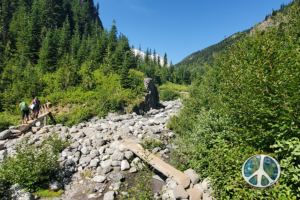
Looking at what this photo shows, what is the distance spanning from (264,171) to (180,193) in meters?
4.33

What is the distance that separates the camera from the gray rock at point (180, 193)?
581 cm

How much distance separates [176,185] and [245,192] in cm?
313

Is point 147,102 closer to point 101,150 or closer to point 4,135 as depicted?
point 101,150

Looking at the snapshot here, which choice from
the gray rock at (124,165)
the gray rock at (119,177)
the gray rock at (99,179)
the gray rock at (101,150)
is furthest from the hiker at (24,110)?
the gray rock at (119,177)

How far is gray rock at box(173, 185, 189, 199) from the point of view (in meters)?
5.81

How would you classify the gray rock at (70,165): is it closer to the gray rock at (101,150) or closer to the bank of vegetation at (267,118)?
Answer: the gray rock at (101,150)

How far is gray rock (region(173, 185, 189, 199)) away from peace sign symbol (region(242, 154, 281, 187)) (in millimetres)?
3933

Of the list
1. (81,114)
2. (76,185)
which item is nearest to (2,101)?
(81,114)

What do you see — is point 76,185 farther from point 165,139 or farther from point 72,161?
point 165,139

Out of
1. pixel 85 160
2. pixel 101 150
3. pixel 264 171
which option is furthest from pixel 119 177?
pixel 264 171

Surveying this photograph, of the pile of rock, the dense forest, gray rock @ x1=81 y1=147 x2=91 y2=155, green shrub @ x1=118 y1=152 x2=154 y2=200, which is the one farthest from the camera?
the dense forest

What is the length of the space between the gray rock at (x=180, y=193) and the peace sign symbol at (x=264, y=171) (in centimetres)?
393

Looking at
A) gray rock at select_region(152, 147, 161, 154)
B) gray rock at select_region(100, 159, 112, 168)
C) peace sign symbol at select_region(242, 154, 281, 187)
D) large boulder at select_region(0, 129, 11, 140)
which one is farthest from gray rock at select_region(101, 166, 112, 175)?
large boulder at select_region(0, 129, 11, 140)

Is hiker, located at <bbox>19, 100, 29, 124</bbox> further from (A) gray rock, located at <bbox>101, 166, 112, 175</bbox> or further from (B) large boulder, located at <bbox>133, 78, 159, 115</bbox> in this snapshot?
(B) large boulder, located at <bbox>133, 78, 159, 115</bbox>
